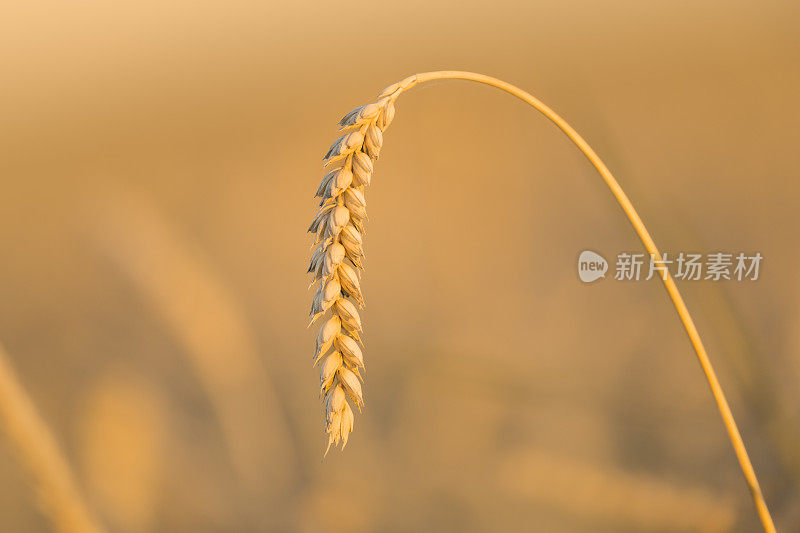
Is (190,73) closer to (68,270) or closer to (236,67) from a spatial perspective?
(236,67)

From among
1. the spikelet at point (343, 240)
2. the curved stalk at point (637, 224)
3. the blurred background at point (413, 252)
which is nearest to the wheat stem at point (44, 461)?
the blurred background at point (413, 252)

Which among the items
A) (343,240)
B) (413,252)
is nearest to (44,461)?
(413,252)

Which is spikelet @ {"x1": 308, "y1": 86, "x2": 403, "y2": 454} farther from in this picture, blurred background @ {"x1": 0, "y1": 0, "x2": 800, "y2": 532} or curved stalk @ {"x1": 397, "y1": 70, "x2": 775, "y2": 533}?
blurred background @ {"x1": 0, "y1": 0, "x2": 800, "y2": 532}

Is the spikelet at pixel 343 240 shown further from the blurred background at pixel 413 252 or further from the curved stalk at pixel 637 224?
the blurred background at pixel 413 252

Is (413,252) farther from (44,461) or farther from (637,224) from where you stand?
(44,461)

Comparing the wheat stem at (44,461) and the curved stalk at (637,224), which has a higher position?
the curved stalk at (637,224)

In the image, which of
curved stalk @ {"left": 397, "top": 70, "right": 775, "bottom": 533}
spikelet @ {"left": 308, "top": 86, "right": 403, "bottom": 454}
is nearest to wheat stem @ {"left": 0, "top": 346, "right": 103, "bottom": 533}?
spikelet @ {"left": 308, "top": 86, "right": 403, "bottom": 454}
